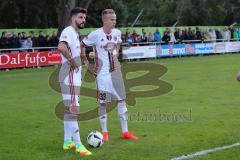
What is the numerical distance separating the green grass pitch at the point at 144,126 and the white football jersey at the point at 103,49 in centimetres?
131

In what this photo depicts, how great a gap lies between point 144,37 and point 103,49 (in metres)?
22.2

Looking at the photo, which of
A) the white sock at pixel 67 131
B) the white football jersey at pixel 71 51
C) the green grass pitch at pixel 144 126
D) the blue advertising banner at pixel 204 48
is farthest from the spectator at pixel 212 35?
the white football jersey at pixel 71 51

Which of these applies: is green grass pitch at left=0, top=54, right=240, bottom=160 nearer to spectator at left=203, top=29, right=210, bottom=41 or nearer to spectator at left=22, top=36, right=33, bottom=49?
spectator at left=22, top=36, right=33, bottom=49

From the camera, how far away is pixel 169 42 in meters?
31.1

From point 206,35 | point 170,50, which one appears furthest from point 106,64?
point 206,35

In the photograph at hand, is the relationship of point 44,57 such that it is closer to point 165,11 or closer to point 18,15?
point 18,15

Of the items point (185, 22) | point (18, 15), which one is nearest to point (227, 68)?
point (18, 15)

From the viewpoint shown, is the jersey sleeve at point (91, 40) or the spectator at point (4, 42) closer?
the jersey sleeve at point (91, 40)

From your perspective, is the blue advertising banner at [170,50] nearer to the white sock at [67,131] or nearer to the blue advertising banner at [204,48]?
the blue advertising banner at [204,48]

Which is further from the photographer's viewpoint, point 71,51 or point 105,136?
point 105,136

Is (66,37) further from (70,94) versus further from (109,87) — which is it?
(109,87)

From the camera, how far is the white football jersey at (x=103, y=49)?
8438 mm

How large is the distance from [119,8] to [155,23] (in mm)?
22777

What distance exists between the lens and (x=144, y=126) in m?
9.74
